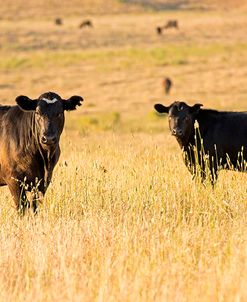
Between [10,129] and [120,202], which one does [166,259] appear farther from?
[10,129]

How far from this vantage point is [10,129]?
885cm

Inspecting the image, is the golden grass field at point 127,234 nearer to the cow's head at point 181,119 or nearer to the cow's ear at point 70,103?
the cow's head at point 181,119

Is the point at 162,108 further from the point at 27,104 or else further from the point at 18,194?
the point at 18,194

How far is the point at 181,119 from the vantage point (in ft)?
36.2

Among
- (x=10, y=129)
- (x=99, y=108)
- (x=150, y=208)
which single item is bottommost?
(x=150, y=208)

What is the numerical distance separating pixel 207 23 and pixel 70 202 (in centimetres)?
6483

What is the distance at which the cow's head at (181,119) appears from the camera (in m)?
10.9

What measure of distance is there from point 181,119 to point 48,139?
3343mm

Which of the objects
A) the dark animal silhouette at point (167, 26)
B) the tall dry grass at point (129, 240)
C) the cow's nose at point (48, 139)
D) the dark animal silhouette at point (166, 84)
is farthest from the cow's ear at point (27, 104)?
the dark animal silhouette at point (167, 26)

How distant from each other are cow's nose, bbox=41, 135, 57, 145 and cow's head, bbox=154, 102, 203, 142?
3.07 metres

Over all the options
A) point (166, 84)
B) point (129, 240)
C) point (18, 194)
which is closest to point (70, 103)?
point (18, 194)

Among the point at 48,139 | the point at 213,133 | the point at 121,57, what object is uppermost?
the point at 121,57

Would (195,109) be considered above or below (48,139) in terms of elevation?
above

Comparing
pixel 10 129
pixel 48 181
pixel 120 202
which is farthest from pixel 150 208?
pixel 10 129
